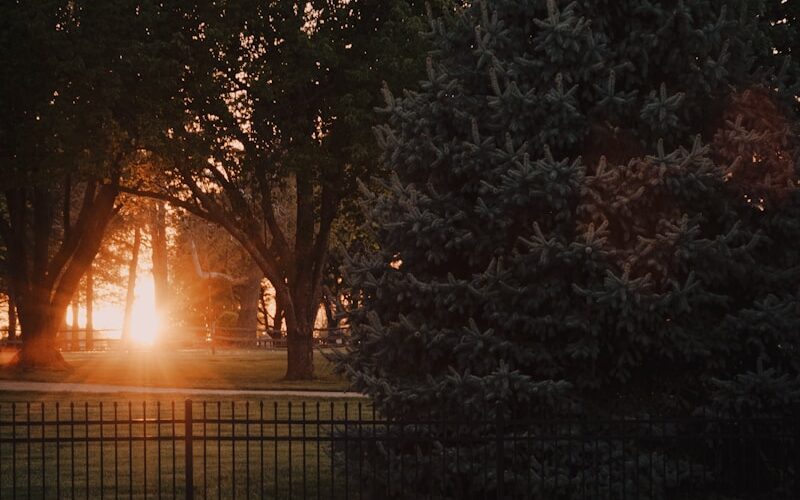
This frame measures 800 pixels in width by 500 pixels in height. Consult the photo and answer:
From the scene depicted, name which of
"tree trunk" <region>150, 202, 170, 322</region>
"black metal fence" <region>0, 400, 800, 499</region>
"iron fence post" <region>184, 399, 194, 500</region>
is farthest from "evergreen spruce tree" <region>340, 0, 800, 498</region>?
"tree trunk" <region>150, 202, 170, 322</region>

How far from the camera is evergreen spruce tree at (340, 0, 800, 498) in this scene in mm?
12727

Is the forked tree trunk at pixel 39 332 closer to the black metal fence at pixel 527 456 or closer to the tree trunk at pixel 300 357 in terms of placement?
the tree trunk at pixel 300 357

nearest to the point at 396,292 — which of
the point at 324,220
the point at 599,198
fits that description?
the point at 599,198

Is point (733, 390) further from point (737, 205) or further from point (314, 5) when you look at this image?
point (314, 5)

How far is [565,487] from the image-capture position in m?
12.6

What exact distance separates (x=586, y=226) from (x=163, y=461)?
768 cm

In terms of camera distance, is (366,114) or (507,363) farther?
(366,114)

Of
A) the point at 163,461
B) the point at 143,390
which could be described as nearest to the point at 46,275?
the point at 143,390

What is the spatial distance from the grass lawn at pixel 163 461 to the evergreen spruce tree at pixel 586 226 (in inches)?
57.1

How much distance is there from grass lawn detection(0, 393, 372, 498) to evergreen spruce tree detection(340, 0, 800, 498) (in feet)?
4.76

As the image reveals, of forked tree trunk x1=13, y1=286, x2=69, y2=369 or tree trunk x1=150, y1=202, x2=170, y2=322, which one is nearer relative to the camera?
forked tree trunk x1=13, y1=286, x2=69, y2=369

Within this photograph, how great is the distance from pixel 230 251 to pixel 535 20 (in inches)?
2402

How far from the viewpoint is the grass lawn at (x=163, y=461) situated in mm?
12172

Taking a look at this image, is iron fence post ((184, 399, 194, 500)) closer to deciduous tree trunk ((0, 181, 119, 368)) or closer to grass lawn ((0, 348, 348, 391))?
grass lawn ((0, 348, 348, 391))
